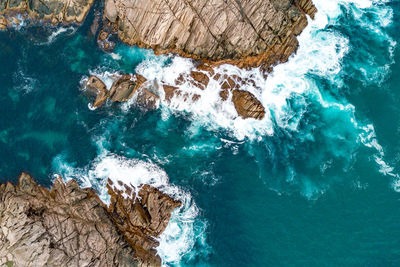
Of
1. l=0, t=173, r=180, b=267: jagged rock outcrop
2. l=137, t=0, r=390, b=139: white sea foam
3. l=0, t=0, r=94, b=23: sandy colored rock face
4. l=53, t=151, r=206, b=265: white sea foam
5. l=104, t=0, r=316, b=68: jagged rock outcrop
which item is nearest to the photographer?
l=0, t=173, r=180, b=267: jagged rock outcrop

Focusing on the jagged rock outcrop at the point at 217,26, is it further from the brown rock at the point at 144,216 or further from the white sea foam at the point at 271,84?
the brown rock at the point at 144,216

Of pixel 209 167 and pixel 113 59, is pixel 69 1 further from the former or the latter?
pixel 209 167

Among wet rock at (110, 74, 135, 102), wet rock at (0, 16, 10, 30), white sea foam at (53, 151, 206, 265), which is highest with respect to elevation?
wet rock at (110, 74, 135, 102)

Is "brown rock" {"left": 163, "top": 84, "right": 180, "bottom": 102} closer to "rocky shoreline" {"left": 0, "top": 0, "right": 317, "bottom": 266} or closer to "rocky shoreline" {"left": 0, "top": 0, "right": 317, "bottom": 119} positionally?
"rocky shoreline" {"left": 0, "top": 0, "right": 317, "bottom": 119}

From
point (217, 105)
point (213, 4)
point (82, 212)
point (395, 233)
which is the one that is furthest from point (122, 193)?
point (395, 233)

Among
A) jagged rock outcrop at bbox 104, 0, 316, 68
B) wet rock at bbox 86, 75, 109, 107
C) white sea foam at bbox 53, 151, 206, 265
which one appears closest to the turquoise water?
white sea foam at bbox 53, 151, 206, 265

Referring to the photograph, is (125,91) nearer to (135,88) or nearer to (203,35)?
(135,88)
